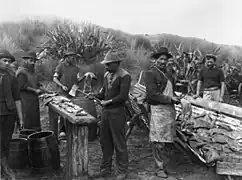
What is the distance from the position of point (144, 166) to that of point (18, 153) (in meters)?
2.13

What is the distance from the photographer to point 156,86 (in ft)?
13.8

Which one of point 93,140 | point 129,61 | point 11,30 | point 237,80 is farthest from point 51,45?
point 237,80

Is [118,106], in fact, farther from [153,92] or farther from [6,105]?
[6,105]

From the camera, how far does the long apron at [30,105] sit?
16.4 ft

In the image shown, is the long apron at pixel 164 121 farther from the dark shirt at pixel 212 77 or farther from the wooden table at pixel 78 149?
the dark shirt at pixel 212 77

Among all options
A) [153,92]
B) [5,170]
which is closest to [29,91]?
[5,170]

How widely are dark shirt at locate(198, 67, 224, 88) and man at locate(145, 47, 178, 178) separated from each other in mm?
2532

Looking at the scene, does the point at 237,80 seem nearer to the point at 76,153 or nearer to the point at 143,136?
the point at 143,136

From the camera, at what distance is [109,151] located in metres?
4.35

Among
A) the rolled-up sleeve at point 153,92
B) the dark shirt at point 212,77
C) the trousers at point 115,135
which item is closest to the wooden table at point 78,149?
the trousers at point 115,135

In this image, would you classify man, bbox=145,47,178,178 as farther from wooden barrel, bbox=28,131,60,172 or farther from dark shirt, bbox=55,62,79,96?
dark shirt, bbox=55,62,79,96

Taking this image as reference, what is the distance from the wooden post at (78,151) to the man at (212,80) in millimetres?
3480

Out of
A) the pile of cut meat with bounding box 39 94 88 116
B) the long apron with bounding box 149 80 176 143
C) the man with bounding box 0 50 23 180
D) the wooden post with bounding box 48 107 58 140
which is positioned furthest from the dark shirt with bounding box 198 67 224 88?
the man with bounding box 0 50 23 180

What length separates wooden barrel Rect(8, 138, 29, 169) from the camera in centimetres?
452
